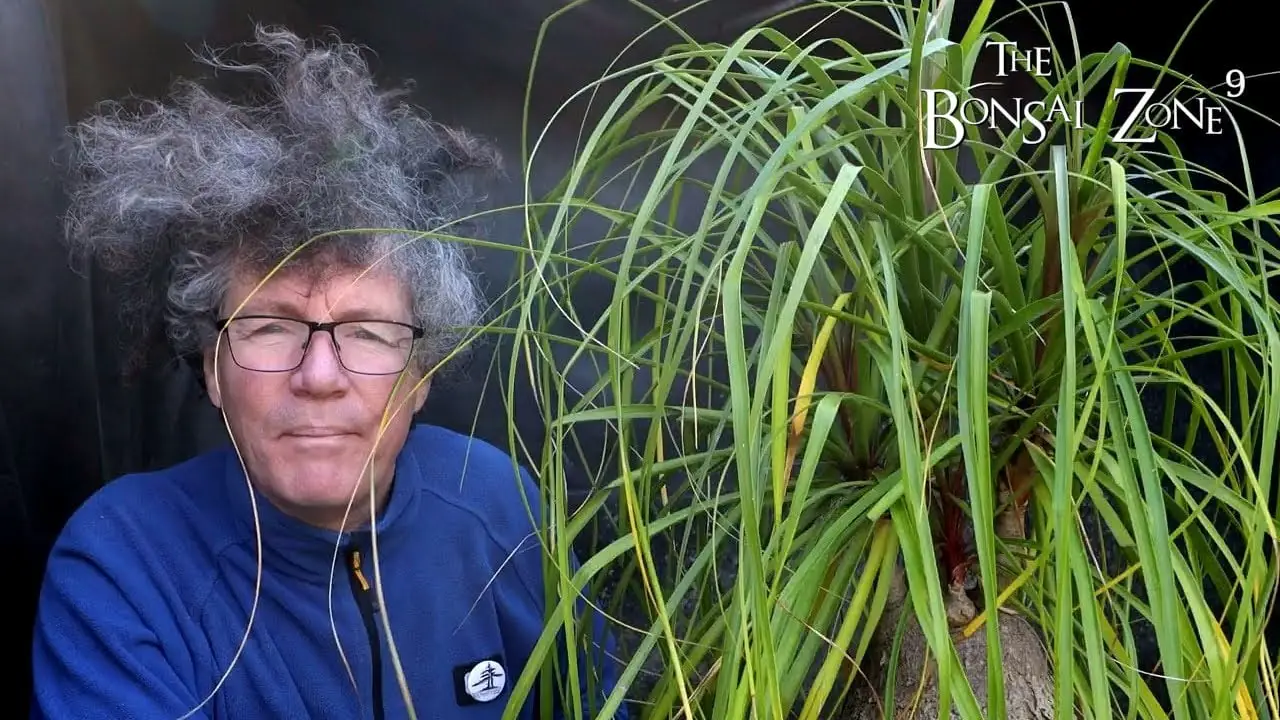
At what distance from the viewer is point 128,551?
1.02m

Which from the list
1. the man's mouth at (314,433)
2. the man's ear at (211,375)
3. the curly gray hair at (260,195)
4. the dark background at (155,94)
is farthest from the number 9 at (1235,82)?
the man's ear at (211,375)

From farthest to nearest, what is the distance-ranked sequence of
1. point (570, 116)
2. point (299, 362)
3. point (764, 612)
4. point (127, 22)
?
point (570, 116)
point (127, 22)
point (299, 362)
point (764, 612)

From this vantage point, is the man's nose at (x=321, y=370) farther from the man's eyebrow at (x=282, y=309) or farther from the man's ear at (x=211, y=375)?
the man's ear at (x=211, y=375)

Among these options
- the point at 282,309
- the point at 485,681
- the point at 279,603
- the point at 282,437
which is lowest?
the point at 485,681

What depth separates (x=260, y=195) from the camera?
1042mm

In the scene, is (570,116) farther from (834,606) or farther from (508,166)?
(834,606)

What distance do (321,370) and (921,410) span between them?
1.69ft

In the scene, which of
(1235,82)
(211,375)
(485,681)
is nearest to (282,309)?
(211,375)

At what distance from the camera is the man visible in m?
1.01

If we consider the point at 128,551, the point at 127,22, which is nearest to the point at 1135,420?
the point at 128,551

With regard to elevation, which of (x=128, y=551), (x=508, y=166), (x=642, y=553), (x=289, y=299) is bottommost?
(x=128, y=551)

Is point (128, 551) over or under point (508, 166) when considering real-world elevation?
under

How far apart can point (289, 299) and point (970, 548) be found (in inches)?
23.8

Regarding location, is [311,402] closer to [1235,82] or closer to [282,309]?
[282,309]
